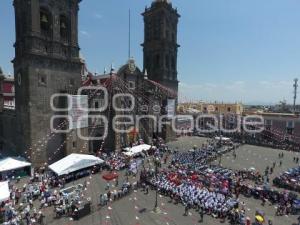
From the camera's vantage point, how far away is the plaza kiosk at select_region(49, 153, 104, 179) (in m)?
24.0

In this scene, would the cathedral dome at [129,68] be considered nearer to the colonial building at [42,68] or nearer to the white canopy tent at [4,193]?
the colonial building at [42,68]

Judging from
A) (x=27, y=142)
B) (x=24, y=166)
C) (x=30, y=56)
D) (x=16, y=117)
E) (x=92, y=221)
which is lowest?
(x=92, y=221)

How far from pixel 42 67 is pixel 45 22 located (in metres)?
5.59

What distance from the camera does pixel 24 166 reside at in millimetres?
25359

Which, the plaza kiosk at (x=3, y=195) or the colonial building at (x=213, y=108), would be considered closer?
the plaza kiosk at (x=3, y=195)

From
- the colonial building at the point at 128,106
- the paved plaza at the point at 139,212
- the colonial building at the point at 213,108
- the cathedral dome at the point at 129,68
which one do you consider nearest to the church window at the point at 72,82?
the colonial building at the point at 128,106

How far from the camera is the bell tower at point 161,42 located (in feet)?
147

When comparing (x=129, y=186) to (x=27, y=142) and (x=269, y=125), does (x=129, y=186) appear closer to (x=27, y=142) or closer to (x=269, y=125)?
(x=27, y=142)

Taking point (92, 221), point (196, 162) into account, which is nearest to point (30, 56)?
point (92, 221)

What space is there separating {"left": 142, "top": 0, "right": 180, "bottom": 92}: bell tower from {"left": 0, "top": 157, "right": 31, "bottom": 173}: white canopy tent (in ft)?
93.2

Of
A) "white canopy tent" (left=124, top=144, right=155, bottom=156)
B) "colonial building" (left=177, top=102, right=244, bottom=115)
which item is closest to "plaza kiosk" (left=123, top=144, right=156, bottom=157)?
"white canopy tent" (left=124, top=144, right=155, bottom=156)

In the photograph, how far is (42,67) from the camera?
88.5 ft

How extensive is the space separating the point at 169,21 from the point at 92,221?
39.6 m

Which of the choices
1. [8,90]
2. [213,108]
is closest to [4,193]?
[8,90]
